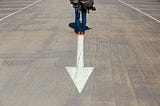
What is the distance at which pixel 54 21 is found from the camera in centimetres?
Answer: 1446

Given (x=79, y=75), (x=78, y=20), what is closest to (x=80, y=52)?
(x=79, y=75)

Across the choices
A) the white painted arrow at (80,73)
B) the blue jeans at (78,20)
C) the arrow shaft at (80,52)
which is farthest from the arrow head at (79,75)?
the blue jeans at (78,20)

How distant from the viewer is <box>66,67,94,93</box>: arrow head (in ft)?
21.0

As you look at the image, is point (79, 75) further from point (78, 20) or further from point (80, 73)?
point (78, 20)

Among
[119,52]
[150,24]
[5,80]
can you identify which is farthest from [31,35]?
[150,24]

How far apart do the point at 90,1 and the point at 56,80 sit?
4.97m

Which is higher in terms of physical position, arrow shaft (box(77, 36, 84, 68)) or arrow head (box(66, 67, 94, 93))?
arrow head (box(66, 67, 94, 93))

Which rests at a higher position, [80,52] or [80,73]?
[80,73]

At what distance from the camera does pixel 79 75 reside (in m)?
6.94

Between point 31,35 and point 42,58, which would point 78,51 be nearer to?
point 42,58

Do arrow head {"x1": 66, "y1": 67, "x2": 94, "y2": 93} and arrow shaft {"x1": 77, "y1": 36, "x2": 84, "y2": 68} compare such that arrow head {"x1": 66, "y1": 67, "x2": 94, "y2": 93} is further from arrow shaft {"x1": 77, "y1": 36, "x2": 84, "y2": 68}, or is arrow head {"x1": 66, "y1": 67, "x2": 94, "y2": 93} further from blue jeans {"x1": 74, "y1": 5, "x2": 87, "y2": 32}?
blue jeans {"x1": 74, "y1": 5, "x2": 87, "y2": 32}

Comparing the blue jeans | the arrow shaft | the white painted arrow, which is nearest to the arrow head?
the white painted arrow

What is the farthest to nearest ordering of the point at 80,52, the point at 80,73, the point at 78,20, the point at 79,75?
the point at 78,20
the point at 80,52
the point at 80,73
the point at 79,75

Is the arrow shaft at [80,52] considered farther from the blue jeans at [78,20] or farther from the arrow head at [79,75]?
the blue jeans at [78,20]
